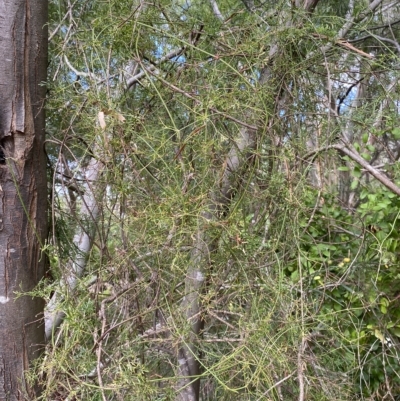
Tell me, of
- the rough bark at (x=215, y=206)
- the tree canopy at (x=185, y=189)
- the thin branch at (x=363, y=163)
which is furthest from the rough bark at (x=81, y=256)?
the thin branch at (x=363, y=163)

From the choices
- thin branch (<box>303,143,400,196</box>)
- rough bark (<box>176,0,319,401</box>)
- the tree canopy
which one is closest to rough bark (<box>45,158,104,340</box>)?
the tree canopy

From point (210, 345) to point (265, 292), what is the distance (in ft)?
0.49

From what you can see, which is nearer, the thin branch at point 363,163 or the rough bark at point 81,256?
the rough bark at point 81,256

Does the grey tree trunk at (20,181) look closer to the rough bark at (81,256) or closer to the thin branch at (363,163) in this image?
the rough bark at (81,256)

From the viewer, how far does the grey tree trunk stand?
56 centimetres

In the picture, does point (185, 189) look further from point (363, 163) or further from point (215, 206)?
point (363, 163)

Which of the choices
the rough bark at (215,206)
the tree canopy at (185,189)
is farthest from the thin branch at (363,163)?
the rough bark at (215,206)

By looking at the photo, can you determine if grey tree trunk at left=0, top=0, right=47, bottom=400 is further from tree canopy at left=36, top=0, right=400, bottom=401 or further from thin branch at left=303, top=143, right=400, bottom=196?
thin branch at left=303, top=143, right=400, bottom=196

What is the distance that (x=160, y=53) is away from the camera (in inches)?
29.4

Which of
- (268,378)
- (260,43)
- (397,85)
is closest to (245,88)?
(260,43)

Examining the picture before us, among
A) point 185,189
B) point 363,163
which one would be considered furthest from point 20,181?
point 363,163

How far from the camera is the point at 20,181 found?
57 cm

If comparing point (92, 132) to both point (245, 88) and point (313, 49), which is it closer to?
point (245, 88)

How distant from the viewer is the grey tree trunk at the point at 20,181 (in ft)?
1.85
